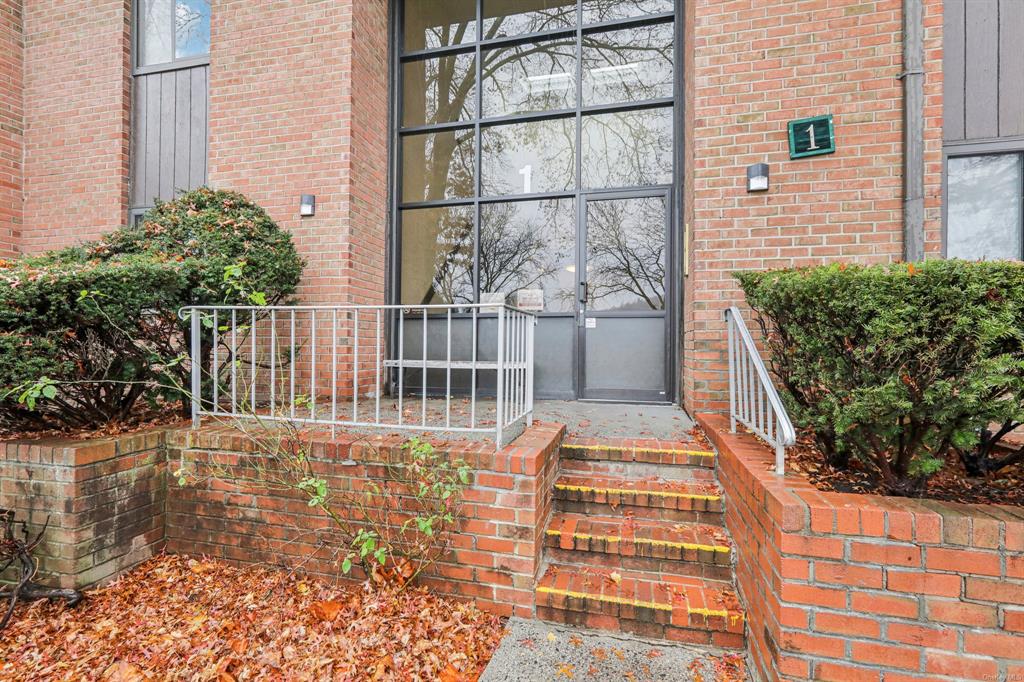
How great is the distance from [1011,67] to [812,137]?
1.71 meters

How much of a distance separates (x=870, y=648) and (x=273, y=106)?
5313mm

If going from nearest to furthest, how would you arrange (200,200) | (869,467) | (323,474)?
(869,467) → (323,474) → (200,200)

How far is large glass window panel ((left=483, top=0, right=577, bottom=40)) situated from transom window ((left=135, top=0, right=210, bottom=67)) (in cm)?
299

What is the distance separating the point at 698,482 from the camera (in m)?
2.49

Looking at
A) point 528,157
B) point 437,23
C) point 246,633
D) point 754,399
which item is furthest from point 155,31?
point 754,399

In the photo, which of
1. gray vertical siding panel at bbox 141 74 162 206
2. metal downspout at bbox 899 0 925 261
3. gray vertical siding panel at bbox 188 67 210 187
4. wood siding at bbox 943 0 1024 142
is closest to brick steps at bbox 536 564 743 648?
metal downspout at bbox 899 0 925 261

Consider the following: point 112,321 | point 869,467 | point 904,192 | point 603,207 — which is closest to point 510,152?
point 603,207

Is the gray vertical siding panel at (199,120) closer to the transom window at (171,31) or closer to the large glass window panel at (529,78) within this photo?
the transom window at (171,31)

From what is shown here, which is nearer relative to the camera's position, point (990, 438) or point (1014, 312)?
point (1014, 312)

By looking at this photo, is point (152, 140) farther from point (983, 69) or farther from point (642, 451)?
point (983, 69)

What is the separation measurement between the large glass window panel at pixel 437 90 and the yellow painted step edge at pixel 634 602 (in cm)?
436

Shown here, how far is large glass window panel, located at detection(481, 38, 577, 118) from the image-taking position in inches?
171

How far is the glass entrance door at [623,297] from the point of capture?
4.02 meters

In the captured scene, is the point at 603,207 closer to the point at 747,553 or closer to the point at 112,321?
the point at 747,553
